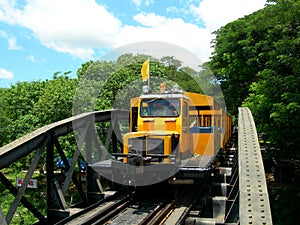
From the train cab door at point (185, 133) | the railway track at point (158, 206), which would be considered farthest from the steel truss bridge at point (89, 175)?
the train cab door at point (185, 133)

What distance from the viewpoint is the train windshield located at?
8.91 meters

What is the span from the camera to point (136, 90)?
16.8 metres

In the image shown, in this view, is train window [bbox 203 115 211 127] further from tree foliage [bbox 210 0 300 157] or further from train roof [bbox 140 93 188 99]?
tree foliage [bbox 210 0 300 157]

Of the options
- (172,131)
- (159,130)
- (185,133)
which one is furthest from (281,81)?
(159,130)

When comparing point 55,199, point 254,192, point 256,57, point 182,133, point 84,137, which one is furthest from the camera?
point 256,57

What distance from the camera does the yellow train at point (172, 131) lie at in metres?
7.97

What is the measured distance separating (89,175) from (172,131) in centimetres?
237

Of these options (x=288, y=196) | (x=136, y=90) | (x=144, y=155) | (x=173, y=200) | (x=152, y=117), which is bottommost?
(x=288, y=196)

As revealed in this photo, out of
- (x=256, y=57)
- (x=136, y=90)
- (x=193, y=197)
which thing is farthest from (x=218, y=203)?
(x=256, y=57)

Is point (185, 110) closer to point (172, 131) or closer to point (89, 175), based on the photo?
point (172, 131)

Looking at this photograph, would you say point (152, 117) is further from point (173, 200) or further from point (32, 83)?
point (32, 83)

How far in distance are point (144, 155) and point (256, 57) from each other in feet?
42.1

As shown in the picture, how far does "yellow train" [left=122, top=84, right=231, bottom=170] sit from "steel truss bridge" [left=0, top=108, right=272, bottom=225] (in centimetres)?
87

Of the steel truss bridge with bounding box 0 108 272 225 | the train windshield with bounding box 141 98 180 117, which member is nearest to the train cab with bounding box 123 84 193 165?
the train windshield with bounding box 141 98 180 117
